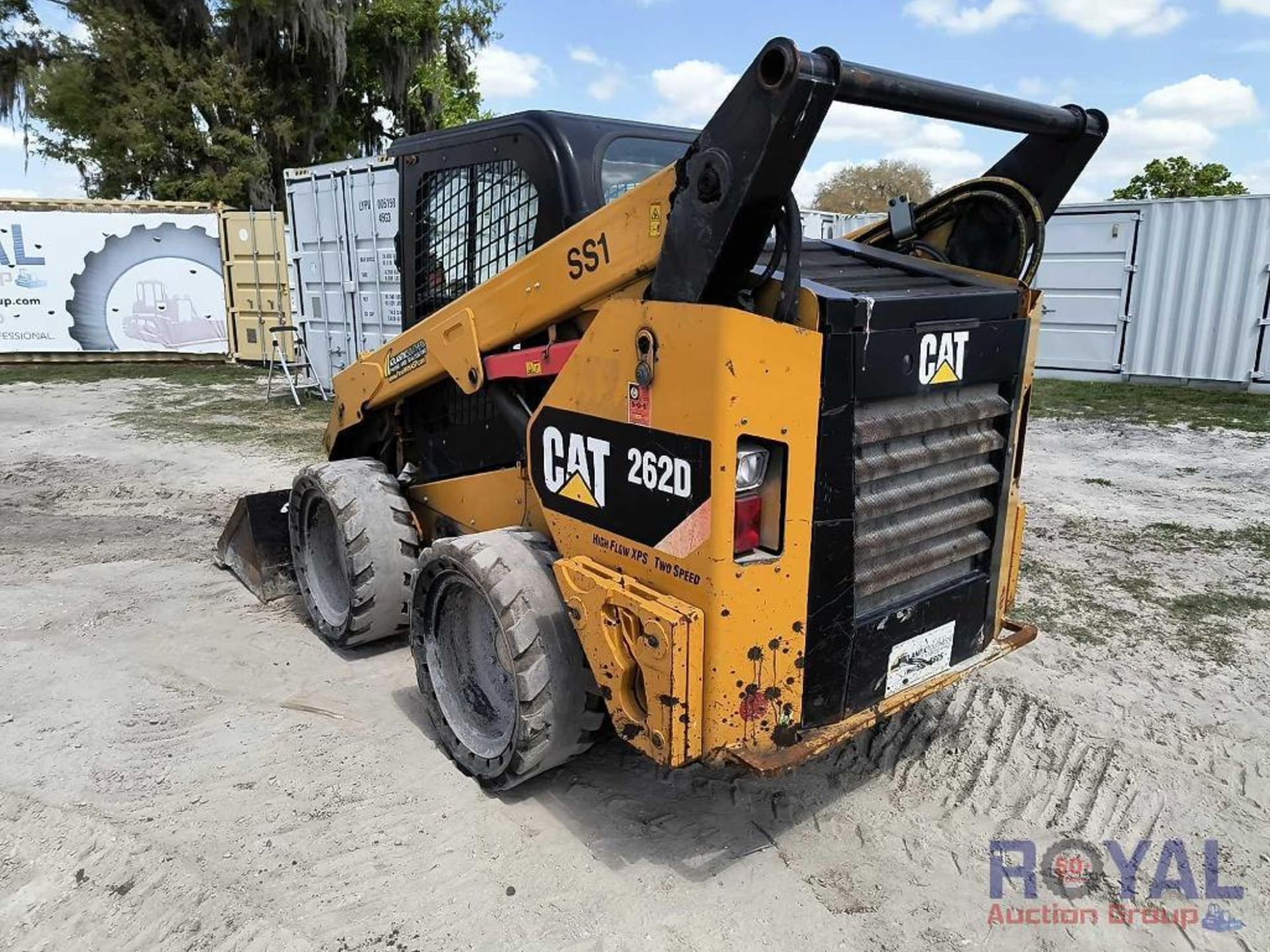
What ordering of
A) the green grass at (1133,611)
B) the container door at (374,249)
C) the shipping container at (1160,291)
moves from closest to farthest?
the green grass at (1133,611), the container door at (374,249), the shipping container at (1160,291)

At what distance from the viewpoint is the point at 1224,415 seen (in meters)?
10.6

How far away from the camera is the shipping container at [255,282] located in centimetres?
1504

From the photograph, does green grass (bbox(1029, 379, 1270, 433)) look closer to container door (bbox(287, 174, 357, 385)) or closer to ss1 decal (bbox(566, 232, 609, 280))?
container door (bbox(287, 174, 357, 385))

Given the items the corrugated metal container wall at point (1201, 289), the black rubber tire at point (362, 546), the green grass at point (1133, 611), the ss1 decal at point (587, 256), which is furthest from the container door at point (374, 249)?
the corrugated metal container wall at point (1201, 289)

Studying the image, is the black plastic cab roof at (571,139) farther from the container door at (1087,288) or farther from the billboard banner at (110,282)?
the billboard banner at (110,282)

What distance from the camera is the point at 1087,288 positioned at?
13484 millimetres

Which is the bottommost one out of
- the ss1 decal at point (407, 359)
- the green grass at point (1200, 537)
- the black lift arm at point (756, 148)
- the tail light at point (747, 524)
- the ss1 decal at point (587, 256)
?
the green grass at point (1200, 537)

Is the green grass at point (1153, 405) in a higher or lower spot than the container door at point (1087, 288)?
lower

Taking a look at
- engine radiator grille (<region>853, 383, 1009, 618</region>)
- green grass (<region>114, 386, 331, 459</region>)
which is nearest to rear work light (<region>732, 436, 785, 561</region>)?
engine radiator grille (<region>853, 383, 1009, 618</region>)

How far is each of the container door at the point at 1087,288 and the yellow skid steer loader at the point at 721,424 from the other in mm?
11478

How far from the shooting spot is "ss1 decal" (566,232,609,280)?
2748mm

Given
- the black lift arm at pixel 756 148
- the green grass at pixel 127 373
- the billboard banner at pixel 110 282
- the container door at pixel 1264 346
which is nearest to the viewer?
the black lift arm at pixel 756 148

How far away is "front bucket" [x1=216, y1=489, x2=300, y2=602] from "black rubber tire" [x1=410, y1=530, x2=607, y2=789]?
7.26ft

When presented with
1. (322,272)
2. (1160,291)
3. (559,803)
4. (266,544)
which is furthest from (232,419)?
(1160,291)
